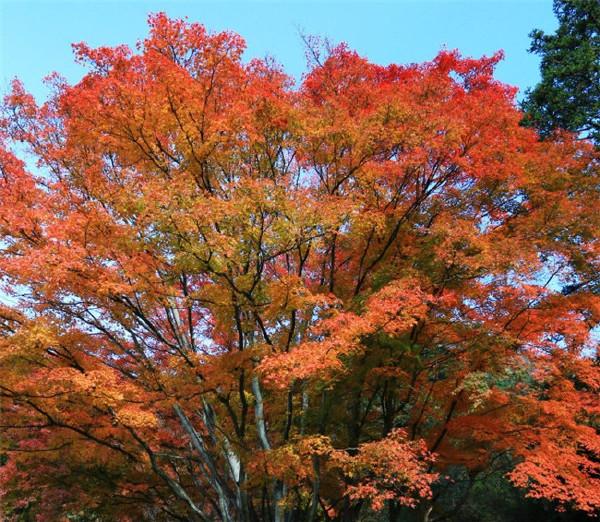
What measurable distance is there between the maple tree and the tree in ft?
6.50

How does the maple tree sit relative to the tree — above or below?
below

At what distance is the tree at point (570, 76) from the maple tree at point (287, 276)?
6.50 ft

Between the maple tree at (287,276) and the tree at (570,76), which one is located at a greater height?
the tree at (570,76)

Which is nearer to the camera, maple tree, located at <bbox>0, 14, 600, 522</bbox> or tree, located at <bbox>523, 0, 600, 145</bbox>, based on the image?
maple tree, located at <bbox>0, 14, 600, 522</bbox>

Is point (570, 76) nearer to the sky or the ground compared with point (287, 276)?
nearer to the sky

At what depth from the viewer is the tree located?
13.1 meters

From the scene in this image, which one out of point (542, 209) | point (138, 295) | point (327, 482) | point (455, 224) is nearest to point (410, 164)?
point (455, 224)

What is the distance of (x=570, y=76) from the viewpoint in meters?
13.4

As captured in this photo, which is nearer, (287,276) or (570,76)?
(287,276)

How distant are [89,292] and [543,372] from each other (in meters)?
8.92

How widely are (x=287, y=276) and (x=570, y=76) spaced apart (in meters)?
10.4

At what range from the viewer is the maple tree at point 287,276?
327 inches

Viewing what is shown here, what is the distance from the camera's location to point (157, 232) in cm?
823

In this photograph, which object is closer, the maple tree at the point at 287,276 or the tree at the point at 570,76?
the maple tree at the point at 287,276
